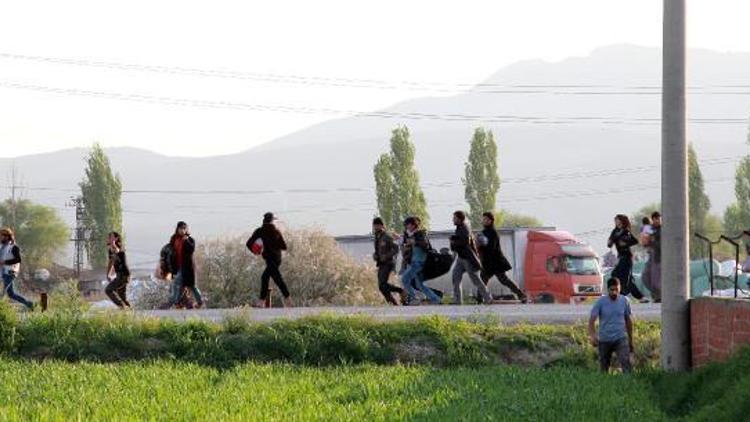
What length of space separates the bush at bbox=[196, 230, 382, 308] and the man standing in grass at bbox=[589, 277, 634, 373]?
14.9 metres

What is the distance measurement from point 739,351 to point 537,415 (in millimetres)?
3736

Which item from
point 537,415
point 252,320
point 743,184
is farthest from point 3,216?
point 537,415

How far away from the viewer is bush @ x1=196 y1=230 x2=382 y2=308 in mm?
34062

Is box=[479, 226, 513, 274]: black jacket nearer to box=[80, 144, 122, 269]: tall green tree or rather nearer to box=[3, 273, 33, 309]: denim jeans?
box=[3, 273, 33, 309]: denim jeans

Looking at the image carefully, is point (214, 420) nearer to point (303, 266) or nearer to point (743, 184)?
point (303, 266)

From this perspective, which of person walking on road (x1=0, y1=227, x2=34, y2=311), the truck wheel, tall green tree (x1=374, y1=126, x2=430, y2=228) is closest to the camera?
person walking on road (x1=0, y1=227, x2=34, y2=311)

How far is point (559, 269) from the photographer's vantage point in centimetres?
4406

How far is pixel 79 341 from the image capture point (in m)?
21.0

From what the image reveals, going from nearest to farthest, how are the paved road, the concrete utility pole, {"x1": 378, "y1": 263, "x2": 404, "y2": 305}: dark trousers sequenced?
the concrete utility pole
the paved road
{"x1": 378, "y1": 263, "x2": 404, "y2": 305}: dark trousers

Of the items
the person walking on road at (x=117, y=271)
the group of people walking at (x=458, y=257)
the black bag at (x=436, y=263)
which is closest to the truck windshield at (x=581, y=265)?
the group of people walking at (x=458, y=257)

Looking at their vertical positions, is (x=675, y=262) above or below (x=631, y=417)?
above

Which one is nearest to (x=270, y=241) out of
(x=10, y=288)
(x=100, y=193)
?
(x=10, y=288)

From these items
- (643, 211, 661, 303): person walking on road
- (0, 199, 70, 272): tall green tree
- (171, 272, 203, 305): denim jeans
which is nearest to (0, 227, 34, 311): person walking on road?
(171, 272, 203, 305): denim jeans

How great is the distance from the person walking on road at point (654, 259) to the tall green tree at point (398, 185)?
7116 cm
